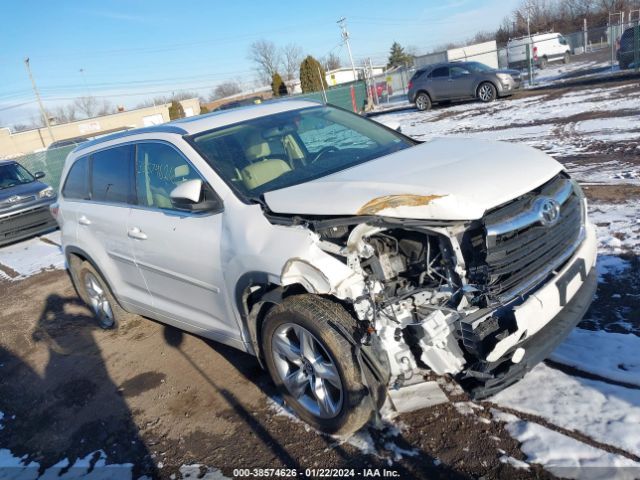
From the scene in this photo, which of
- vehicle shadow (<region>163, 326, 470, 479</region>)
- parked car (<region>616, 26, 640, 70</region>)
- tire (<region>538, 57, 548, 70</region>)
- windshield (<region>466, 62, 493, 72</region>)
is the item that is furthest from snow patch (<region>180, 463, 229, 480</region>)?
tire (<region>538, 57, 548, 70</region>)

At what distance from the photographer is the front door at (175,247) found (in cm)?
337

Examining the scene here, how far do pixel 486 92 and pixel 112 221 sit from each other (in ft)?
55.3

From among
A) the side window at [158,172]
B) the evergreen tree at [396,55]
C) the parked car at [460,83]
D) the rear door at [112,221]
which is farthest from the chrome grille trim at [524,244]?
the evergreen tree at [396,55]

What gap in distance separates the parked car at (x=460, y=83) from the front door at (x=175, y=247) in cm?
1654

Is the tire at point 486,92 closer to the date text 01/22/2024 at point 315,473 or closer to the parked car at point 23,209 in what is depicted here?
the parked car at point 23,209

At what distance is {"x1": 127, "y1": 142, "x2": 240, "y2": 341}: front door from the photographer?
3.37m

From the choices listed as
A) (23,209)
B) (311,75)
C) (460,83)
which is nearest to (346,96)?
(311,75)

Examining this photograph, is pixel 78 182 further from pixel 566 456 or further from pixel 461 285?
pixel 566 456

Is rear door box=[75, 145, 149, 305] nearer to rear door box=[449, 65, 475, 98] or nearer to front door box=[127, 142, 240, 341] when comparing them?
front door box=[127, 142, 240, 341]

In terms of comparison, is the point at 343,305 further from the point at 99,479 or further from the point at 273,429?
the point at 99,479

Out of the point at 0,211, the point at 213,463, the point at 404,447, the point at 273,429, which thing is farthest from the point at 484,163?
the point at 0,211

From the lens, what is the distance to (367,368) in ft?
8.91

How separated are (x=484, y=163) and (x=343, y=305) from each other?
119 cm

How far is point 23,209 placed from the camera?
34.3 feet
